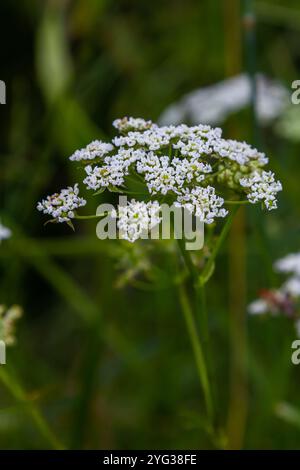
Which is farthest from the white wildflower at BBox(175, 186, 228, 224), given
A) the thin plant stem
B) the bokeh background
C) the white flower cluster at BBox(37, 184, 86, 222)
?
the thin plant stem

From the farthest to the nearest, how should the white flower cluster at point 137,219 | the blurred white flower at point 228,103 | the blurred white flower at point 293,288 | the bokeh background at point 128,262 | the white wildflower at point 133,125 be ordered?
the blurred white flower at point 228,103
the bokeh background at point 128,262
the blurred white flower at point 293,288
the white wildflower at point 133,125
the white flower cluster at point 137,219

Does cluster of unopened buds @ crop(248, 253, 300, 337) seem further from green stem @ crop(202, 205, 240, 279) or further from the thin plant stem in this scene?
the thin plant stem

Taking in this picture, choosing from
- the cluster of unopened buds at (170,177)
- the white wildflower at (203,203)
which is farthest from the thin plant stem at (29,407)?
the white wildflower at (203,203)

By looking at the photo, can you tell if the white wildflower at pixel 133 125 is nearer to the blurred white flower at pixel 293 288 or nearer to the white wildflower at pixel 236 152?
the white wildflower at pixel 236 152

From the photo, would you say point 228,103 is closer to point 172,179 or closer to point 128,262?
point 128,262

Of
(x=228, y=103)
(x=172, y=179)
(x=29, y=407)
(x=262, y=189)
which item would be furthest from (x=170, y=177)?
(x=228, y=103)

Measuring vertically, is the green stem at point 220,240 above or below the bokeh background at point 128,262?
below

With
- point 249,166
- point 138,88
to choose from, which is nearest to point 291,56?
point 138,88
